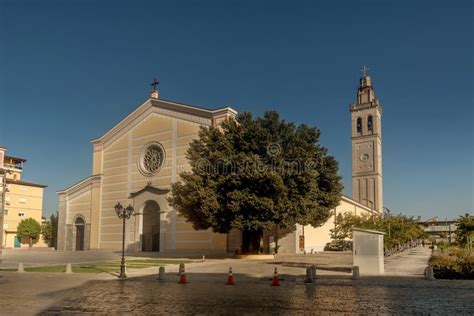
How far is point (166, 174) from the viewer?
44375mm

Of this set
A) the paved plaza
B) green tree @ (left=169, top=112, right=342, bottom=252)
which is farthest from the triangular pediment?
the paved plaza

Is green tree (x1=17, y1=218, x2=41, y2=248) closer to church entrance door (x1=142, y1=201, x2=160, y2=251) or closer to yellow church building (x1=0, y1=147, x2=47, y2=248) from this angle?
yellow church building (x1=0, y1=147, x2=47, y2=248)

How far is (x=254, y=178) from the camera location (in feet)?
98.3

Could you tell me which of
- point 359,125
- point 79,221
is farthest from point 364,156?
point 79,221

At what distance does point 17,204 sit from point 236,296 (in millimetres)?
70012

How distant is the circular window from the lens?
45312mm

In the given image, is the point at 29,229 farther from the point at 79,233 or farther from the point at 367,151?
the point at 367,151

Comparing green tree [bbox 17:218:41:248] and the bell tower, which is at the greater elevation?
the bell tower

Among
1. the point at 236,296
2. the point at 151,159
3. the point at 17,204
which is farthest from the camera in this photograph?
the point at 17,204

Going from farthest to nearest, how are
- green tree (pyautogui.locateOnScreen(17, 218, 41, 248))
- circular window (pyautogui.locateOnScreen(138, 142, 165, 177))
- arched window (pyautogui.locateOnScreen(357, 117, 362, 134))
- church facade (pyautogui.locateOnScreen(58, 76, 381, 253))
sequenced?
arched window (pyautogui.locateOnScreen(357, 117, 362, 134)), green tree (pyautogui.locateOnScreen(17, 218, 41, 248)), circular window (pyautogui.locateOnScreen(138, 142, 165, 177)), church facade (pyautogui.locateOnScreen(58, 76, 381, 253))

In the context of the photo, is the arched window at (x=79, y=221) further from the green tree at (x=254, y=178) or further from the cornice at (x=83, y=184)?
the green tree at (x=254, y=178)

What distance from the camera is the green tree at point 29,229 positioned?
69562 mm

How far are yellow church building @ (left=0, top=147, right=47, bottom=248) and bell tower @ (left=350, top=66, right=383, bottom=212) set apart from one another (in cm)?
6219

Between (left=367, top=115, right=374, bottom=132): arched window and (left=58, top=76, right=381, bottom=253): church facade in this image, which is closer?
(left=58, top=76, right=381, bottom=253): church facade
